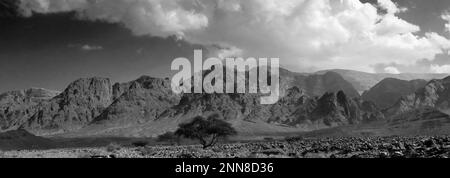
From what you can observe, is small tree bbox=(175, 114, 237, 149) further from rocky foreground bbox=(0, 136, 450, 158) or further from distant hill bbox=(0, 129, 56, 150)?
distant hill bbox=(0, 129, 56, 150)

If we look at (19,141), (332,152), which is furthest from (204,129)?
(19,141)

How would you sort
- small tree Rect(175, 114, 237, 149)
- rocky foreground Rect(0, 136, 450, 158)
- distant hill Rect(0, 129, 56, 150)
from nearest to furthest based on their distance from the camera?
1. rocky foreground Rect(0, 136, 450, 158)
2. small tree Rect(175, 114, 237, 149)
3. distant hill Rect(0, 129, 56, 150)

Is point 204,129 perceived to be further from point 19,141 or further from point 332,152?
point 19,141

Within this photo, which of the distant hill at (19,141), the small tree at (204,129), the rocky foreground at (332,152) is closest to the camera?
the rocky foreground at (332,152)

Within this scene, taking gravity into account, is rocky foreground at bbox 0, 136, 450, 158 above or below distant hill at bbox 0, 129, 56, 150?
above

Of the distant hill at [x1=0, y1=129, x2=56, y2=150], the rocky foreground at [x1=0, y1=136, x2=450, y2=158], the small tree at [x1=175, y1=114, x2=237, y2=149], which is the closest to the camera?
the rocky foreground at [x1=0, y1=136, x2=450, y2=158]

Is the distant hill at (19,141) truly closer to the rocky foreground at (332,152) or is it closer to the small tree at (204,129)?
the small tree at (204,129)

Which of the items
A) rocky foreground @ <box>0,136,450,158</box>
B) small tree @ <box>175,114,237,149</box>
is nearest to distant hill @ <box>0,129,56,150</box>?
small tree @ <box>175,114,237,149</box>

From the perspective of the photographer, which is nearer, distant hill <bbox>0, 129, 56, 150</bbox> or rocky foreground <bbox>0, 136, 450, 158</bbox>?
rocky foreground <bbox>0, 136, 450, 158</bbox>

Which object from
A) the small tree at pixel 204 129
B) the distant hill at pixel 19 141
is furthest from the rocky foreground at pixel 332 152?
the distant hill at pixel 19 141
